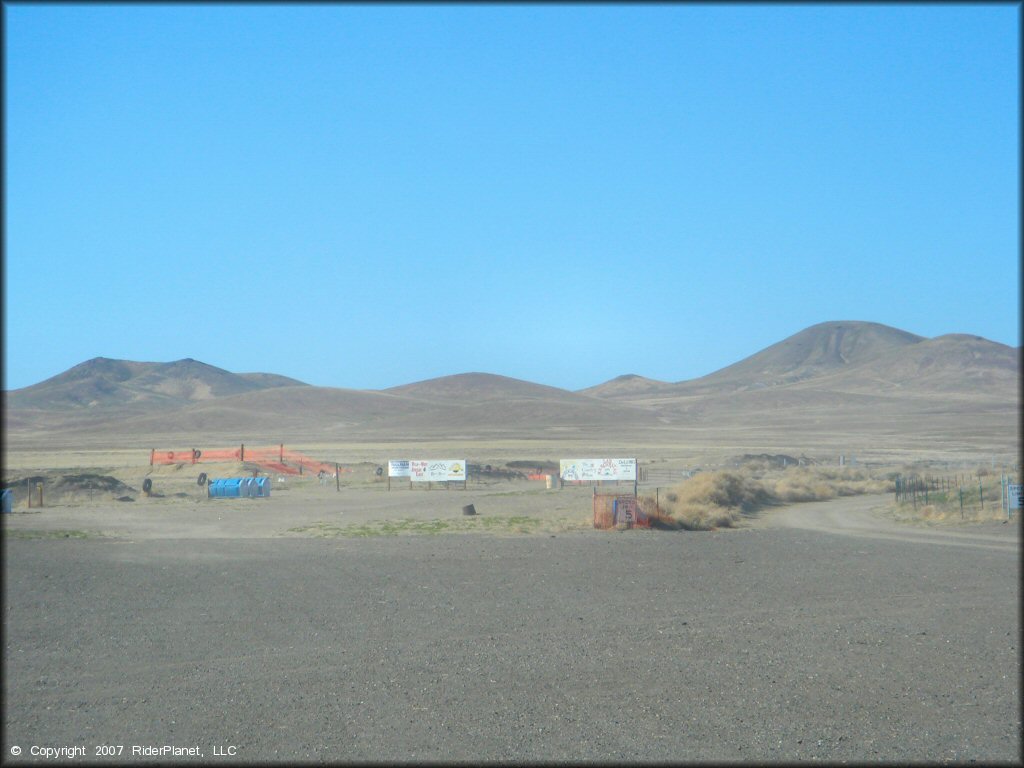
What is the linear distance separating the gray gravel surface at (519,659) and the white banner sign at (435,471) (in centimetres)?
2989

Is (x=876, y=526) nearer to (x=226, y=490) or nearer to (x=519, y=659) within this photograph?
(x=519, y=659)

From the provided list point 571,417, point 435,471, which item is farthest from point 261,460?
point 571,417

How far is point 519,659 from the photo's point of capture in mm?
11406

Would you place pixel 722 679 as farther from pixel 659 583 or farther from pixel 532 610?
pixel 659 583

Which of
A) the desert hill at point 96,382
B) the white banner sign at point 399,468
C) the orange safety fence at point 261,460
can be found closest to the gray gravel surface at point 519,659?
the desert hill at point 96,382

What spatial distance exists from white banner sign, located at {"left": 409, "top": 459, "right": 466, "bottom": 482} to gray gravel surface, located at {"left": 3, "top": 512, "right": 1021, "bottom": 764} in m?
29.9

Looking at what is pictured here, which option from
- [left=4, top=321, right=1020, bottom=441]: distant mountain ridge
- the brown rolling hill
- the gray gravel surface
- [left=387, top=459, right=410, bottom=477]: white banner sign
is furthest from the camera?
[left=4, top=321, right=1020, bottom=441]: distant mountain ridge

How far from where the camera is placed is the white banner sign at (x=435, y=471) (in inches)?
1993

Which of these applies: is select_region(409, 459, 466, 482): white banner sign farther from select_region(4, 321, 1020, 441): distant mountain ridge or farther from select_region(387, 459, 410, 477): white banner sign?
select_region(4, 321, 1020, 441): distant mountain ridge

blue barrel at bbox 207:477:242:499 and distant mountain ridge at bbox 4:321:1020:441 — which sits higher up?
distant mountain ridge at bbox 4:321:1020:441

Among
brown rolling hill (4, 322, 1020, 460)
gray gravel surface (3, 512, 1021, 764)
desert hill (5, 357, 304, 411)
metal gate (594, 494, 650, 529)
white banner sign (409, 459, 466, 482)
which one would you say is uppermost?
brown rolling hill (4, 322, 1020, 460)

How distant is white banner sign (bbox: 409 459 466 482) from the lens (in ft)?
166

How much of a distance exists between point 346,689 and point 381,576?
338 inches

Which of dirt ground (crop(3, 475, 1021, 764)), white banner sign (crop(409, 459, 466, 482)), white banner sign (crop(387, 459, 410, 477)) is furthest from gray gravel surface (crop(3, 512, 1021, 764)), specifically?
white banner sign (crop(387, 459, 410, 477))
